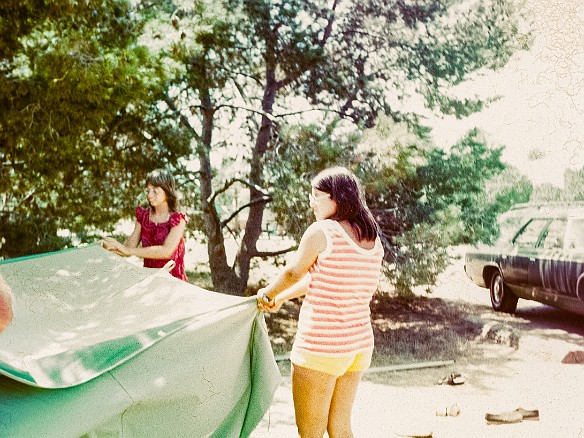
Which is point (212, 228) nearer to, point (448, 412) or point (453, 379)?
point (453, 379)

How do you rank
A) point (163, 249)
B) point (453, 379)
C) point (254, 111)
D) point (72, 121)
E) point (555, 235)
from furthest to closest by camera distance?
point (254, 111), point (555, 235), point (453, 379), point (72, 121), point (163, 249)

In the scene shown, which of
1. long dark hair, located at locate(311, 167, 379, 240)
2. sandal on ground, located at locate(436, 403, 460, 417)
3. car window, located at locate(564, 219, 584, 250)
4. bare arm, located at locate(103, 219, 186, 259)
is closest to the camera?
long dark hair, located at locate(311, 167, 379, 240)

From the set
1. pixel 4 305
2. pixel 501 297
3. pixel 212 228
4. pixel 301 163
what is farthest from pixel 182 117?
pixel 4 305

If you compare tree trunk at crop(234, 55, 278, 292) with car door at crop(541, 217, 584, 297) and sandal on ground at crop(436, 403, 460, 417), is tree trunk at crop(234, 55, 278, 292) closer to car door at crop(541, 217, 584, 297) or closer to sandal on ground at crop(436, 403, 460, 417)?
car door at crop(541, 217, 584, 297)

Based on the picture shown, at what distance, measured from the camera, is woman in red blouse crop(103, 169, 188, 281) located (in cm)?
337

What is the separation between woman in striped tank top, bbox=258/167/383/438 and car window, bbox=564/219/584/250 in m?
3.84

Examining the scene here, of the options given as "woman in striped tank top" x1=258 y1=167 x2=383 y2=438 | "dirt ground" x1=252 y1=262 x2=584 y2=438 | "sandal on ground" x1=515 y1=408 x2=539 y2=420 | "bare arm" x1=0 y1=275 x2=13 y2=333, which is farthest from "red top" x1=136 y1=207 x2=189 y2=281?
"sandal on ground" x1=515 y1=408 x2=539 y2=420

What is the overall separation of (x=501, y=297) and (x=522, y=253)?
552mm

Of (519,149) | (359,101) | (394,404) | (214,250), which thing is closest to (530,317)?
(519,149)

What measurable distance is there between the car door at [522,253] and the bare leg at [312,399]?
14.0 feet

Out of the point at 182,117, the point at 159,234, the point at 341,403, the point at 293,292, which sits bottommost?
the point at 341,403

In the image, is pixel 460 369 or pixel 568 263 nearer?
pixel 568 263

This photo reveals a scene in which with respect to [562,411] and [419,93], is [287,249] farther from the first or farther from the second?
[562,411]

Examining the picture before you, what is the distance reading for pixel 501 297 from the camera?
6441mm
